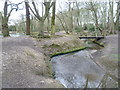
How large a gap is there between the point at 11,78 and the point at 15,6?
11.5 m

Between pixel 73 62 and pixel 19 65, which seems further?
pixel 73 62

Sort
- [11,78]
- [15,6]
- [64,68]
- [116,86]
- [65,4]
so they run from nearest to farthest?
[11,78] < [116,86] < [64,68] < [15,6] < [65,4]

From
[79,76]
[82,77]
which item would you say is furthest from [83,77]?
[79,76]

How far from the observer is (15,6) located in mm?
14008

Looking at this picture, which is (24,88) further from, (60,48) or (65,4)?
(65,4)

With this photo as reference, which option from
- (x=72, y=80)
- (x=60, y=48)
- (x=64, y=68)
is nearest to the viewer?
(x=72, y=80)

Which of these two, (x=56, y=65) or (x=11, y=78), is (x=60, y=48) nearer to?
(x=56, y=65)

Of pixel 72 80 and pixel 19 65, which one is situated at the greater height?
pixel 19 65

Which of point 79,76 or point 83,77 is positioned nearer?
point 83,77

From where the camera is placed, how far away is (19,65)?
5723 mm

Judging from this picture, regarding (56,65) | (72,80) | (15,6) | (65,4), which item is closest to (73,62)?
(56,65)

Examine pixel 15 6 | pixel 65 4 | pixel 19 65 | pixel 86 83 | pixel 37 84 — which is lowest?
pixel 86 83

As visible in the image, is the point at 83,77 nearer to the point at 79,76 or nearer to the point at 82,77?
the point at 82,77

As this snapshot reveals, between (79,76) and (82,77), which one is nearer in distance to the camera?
(82,77)
